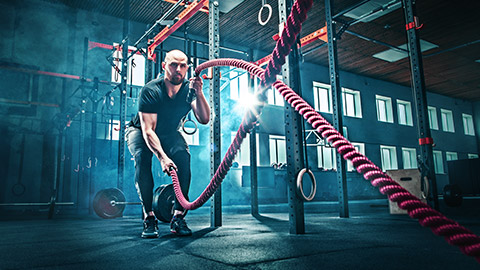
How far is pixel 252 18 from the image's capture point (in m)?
7.89

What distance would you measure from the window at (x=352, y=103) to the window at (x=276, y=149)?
291cm

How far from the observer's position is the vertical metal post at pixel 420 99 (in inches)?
124

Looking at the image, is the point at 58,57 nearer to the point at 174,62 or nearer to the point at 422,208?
the point at 174,62

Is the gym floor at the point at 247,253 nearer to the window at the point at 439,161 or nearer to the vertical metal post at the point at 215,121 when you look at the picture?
the vertical metal post at the point at 215,121

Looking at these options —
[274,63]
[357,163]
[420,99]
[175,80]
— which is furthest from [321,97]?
[357,163]

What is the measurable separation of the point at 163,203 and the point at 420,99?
268 centimetres

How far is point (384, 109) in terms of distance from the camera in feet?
41.5

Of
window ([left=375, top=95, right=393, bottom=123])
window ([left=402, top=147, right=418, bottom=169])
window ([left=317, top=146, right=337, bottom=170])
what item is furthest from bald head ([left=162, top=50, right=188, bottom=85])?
window ([left=402, top=147, right=418, bottom=169])

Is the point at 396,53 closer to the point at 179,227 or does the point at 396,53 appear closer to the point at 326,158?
the point at 326,158

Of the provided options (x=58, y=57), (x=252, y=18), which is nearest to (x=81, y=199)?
(x=58, y=57)

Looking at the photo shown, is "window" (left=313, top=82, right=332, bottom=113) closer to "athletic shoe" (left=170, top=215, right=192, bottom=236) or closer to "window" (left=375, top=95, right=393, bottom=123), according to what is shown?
"window" (left=375, top=95, right=393, bottom=123)

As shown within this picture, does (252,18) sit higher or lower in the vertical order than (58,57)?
higher

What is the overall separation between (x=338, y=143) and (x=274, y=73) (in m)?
0.42

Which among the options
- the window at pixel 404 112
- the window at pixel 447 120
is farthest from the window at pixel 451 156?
the window at pixel 404 112
